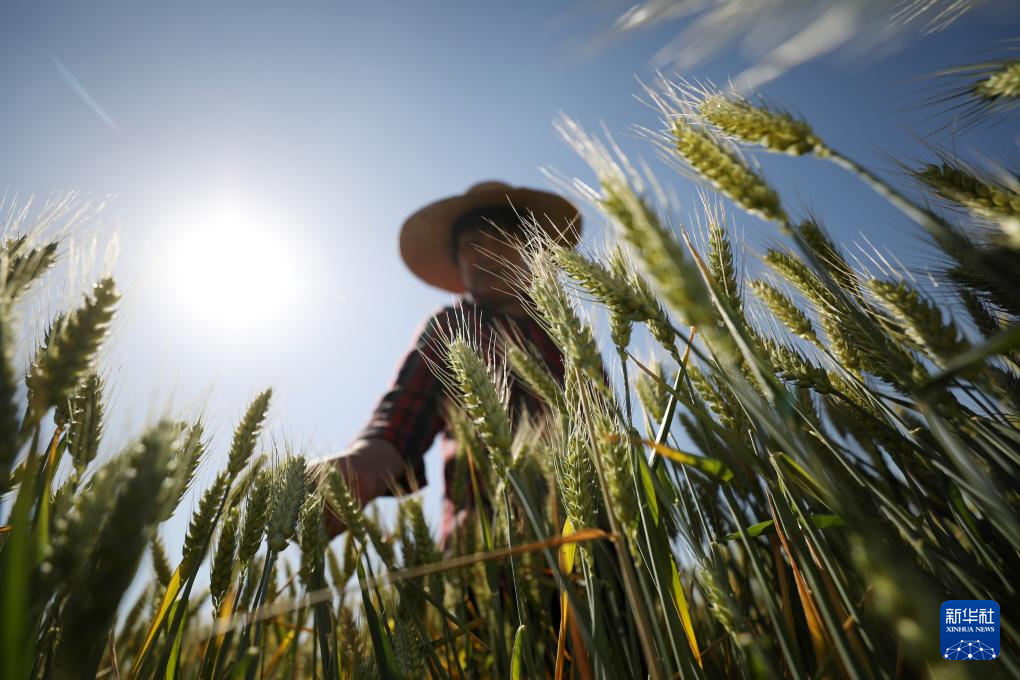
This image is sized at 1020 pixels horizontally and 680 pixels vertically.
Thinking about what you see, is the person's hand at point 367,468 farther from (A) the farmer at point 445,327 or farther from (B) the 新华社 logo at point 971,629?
(B) the 新华社 logo at point 971,629

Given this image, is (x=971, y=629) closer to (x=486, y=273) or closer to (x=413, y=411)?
(x=413, y=411)

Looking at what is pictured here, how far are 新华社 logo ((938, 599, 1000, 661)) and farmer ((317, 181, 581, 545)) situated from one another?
0.90m

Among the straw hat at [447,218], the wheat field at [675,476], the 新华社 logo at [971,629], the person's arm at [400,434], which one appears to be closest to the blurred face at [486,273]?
the straw hat at [447,218]

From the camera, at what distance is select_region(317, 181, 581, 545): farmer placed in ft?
6.56

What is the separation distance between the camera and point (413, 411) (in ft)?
8.60

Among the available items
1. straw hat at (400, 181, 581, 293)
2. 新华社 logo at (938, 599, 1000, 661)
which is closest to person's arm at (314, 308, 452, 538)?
straw hat at (400, 181, 581, 293)

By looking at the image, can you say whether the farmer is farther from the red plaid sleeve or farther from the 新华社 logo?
the 新华社 logo

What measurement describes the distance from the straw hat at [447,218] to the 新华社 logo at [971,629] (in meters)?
2.96

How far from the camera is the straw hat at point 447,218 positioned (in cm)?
372

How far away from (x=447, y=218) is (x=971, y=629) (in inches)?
148

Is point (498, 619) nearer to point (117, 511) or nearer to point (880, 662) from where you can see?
point (880, 662)

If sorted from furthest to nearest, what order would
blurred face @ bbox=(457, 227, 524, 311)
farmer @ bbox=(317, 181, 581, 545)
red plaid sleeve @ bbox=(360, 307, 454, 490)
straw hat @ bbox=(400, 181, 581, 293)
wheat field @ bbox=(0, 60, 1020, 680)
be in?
straw hat @ bbox=(400, 181, 581, 293), blurred face @ bbox=(457, 227, 524, 311), red plaid sleeve @ bbox=(360, 307, 454, 490), farmer @ bbox=(317, 181, 581, 545), wheat field @ bbox=(0, 60, 1020, 680)

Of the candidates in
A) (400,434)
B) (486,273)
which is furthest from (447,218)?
(400,434)

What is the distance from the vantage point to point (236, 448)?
1.29m
